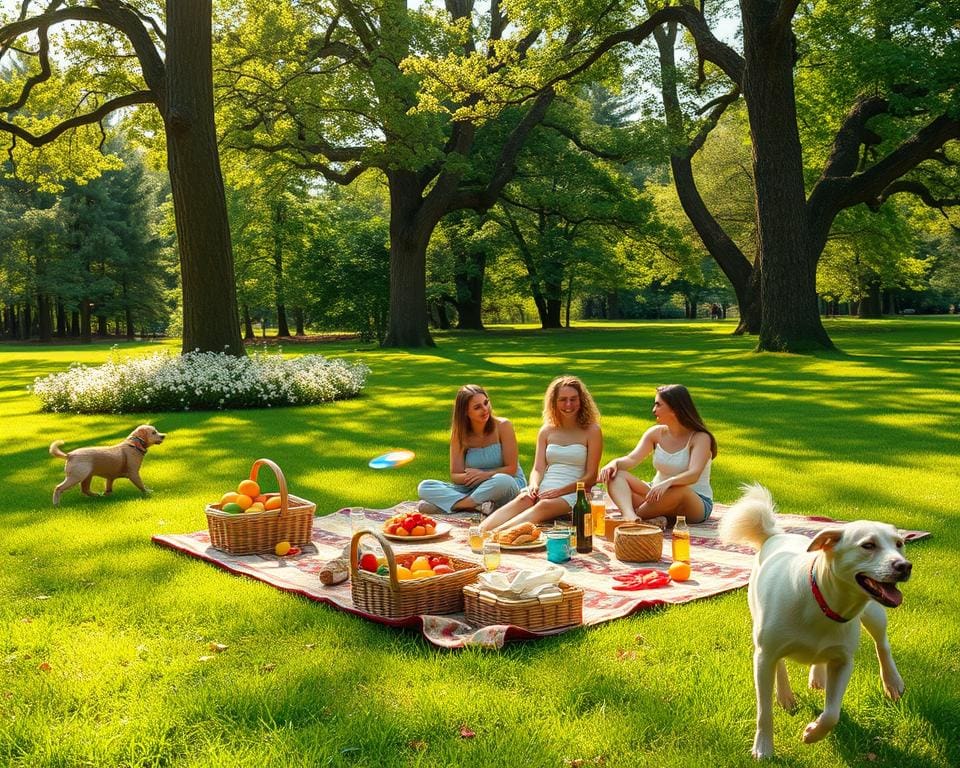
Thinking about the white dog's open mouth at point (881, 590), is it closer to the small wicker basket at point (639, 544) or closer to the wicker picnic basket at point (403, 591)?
the wicker picnic basket at point (403, 591)

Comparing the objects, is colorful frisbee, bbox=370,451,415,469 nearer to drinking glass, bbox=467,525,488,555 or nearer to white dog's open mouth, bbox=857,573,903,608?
drinking glass, bbox=467,525,488,555

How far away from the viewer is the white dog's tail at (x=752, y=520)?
3.83m

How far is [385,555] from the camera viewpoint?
505cm

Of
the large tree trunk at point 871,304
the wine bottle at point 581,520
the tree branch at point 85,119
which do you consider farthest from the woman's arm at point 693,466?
the large tree trunk at point 871,304

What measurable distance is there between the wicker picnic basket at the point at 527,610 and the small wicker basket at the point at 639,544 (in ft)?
4.17

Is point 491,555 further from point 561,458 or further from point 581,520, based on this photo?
point 561,458

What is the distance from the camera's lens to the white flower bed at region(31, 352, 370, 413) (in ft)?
51.7

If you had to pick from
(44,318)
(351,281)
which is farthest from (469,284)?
(44,318)

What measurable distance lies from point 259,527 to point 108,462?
274 centimetres

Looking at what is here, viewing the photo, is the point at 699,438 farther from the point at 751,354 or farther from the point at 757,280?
the point at 757,280

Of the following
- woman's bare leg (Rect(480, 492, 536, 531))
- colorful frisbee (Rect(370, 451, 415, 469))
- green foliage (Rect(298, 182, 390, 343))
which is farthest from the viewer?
green foliage (Rect(298, 182, 390, 343))

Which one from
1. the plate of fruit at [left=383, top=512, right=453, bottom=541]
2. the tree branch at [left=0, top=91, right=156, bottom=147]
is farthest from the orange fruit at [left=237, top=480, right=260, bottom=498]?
the tree branch at [left=0, top=91, right=156, bottom=147]

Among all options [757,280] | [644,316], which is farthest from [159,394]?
[644,316]

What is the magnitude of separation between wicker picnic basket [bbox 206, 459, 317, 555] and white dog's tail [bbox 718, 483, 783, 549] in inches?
137
